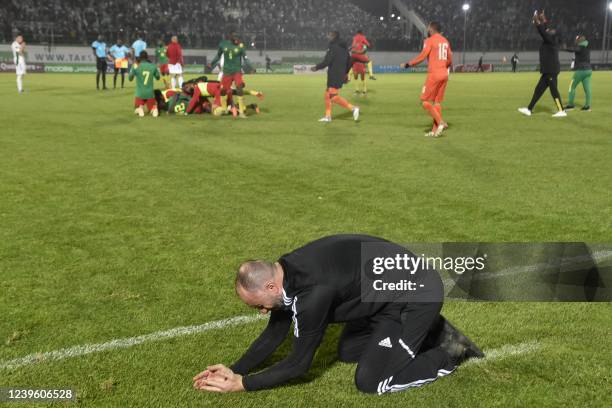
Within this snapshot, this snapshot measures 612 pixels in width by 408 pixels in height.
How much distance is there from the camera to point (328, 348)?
11.9 ft

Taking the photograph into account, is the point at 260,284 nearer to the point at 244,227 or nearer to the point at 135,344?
the point at 135,344

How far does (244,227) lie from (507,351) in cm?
313

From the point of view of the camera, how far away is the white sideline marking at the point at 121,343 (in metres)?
3.37

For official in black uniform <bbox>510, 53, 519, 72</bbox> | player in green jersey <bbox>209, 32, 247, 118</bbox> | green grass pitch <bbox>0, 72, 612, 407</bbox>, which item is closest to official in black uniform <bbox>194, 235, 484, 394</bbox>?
green grass pitch <bbox>0, 72, 612, 407</bbox>

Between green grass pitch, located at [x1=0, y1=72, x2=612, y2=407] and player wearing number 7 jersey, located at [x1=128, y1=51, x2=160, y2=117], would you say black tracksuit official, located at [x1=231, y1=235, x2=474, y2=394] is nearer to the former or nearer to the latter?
green grass pitch, located at [x1=0, y1=72, x2=612, y2=407]

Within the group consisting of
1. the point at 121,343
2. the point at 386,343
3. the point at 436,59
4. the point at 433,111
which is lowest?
the point at 121,343

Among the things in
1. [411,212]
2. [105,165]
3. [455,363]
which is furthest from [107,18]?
[455,363]

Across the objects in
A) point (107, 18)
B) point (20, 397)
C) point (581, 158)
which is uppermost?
point (107, 18)

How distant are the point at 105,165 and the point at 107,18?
40.7m

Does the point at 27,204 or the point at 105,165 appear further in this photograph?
the point at 105,165

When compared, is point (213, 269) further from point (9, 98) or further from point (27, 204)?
point (9, 98)

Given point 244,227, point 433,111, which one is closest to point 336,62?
point 433,111

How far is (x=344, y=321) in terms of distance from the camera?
3113 millimetres

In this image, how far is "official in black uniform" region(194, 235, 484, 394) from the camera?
280cm
